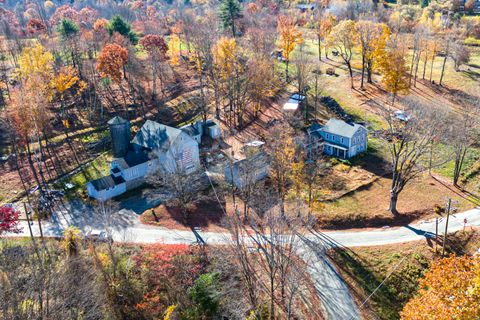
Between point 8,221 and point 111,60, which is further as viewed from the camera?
point 111,60

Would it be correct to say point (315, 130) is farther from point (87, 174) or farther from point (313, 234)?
point (87, 174)

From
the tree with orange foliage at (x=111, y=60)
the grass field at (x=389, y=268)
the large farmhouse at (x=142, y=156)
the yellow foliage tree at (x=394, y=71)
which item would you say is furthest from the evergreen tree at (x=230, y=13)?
the grass field at (x=389, y=268)

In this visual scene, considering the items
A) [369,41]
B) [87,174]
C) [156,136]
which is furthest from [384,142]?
[87,174]

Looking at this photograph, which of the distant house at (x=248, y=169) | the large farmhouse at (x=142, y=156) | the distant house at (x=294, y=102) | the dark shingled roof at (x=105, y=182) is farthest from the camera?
the distant house at (x=294, y=102)

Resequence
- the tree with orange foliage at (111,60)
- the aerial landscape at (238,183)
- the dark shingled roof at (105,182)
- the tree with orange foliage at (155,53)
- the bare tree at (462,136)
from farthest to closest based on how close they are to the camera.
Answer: the tree with orange foliage at (155,53) → the tree with orange foliage at (111,60) → the dark shingled roof at (105,182) → the bare tree at (462,136) → the aerial landscape at (238,183)

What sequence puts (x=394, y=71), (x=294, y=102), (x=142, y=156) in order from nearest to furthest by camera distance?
(x=142, y=156) → (x=394, y=71) → (x=294, y=102)

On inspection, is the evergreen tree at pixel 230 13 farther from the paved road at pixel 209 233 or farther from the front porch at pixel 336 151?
the paved road at pixel 209 233

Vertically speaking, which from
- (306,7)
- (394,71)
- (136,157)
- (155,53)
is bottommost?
(306,7)

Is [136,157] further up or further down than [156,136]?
further down
